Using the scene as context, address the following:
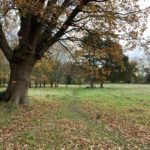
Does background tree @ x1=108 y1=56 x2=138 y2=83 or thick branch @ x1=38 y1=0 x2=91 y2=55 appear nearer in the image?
thick branch @ x1=38 y1=0 x2=91 y2=55

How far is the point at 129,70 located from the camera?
105250 millimetres

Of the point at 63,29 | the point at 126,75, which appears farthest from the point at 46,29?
the point at 126,75

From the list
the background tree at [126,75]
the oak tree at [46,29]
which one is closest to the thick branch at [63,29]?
the oak tree at [46,29]

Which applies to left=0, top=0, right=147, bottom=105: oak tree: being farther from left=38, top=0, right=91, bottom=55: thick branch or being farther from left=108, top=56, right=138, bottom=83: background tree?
left=108, top=56, right=138, bottom=83: background tree

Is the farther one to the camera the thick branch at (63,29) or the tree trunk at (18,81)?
the tree trunk at (18,81)

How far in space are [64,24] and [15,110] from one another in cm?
624

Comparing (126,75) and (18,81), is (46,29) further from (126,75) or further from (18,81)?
(126,75)

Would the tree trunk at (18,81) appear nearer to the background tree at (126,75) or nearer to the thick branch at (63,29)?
the thick branch at (63,29)

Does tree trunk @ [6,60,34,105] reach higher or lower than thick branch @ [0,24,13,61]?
lower

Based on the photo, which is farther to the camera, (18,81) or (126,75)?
(126,75)

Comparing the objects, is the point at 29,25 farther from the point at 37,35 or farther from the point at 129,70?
the point at 129,70

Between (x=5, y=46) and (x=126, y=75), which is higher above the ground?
(x=126, y=75)

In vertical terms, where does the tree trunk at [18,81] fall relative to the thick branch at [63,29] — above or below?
below

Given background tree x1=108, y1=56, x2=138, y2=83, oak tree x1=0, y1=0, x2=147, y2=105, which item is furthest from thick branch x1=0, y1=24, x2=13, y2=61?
background tree x1=108, y1=56, x2=138, y2=83
